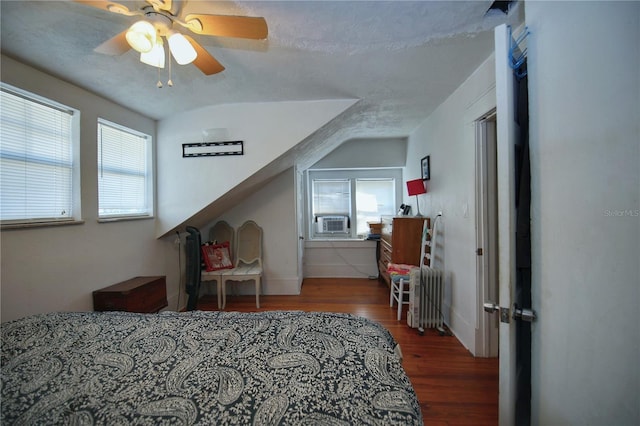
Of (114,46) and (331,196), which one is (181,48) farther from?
(331,196)

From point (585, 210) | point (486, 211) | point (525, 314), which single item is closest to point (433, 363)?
point (486, 211)

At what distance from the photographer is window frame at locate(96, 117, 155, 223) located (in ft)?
7.27

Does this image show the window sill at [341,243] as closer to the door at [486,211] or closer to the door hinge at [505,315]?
the door at [486,211]

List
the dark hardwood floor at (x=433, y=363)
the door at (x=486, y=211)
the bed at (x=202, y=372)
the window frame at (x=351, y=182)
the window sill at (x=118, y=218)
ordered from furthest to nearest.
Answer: the window frame at (x=351, y=182)
the window sill at (x=118, y=218)
the door at (x=486, y=211)
the dark hardwood floor at (x=433, y=363)
the bed at (x=202, y=372)

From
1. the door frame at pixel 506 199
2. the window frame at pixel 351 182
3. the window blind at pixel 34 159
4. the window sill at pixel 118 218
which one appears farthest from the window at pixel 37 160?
the window frame at pixel 351 182

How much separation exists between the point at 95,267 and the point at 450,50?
3.31m

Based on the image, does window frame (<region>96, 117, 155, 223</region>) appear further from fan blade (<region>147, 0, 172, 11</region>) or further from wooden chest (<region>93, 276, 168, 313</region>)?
fan blade (<region>147, 0, 172, 11</region>)

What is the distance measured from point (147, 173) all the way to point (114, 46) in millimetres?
1737

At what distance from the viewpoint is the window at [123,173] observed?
7.48 feet

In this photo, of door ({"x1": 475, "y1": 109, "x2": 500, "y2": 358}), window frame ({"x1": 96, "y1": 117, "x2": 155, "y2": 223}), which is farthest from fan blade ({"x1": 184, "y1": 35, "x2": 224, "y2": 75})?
door ({"x1": 475, "y1": 109, "x2": 500, "y2": 358})

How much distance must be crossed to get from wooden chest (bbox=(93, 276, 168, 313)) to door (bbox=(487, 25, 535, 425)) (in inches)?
103

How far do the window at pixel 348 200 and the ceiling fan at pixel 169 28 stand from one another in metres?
3.53

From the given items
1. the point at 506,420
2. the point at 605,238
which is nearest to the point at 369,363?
the point at 506,420

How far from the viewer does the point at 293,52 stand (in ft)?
5.60
